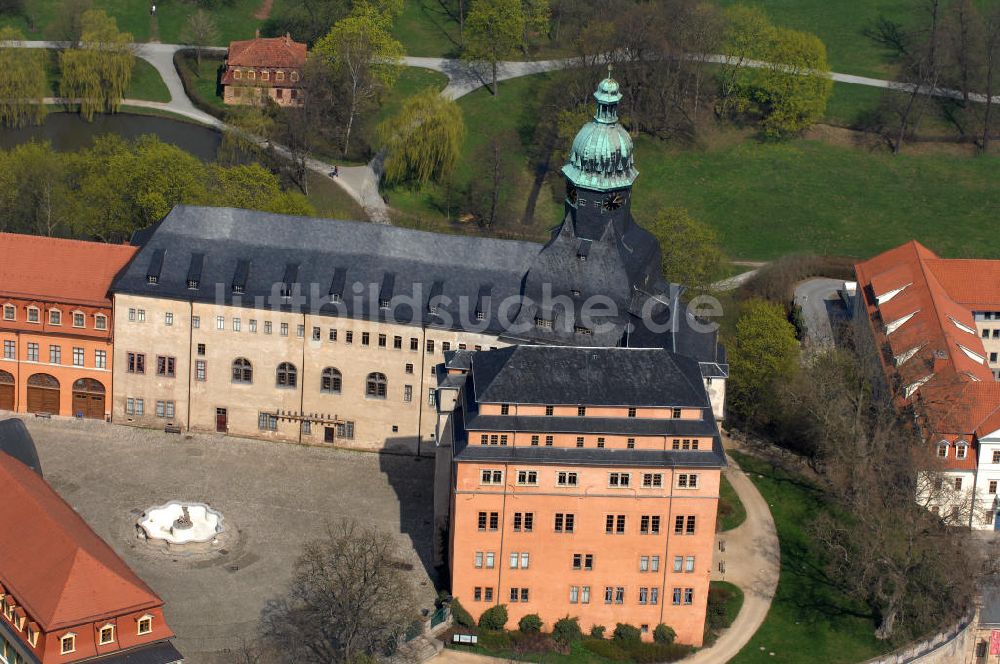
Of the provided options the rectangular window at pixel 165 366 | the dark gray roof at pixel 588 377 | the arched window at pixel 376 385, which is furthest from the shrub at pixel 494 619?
the rectangular window at pixel 165 366

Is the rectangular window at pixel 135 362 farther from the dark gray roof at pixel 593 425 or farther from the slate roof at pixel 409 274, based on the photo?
the dark gray roof at pixel 593 425

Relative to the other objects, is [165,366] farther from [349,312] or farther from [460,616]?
[460,616]

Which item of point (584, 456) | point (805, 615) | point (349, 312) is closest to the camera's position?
point (584, 456)

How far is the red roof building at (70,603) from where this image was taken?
127625 millimetres

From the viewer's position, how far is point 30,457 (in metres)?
149

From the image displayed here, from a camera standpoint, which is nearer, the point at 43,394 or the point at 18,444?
the point at 18,444

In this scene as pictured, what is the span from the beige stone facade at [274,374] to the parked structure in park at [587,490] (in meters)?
18.2

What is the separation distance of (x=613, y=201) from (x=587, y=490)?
25429 mm

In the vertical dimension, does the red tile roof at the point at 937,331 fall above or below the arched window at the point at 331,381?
above

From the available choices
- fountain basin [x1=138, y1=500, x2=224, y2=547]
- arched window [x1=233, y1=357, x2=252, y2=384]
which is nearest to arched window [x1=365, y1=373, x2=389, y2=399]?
arched window [x1=233, y1=357, x2=252, y2=384]

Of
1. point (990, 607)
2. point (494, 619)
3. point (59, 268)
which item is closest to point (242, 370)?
point (59, 268)

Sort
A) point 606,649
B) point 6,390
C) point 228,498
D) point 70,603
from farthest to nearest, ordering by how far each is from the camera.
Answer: point 6,390
point 228,498
point 606,649
point 70,603

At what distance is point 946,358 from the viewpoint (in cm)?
17150

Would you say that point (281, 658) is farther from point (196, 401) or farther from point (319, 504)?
point (196, 401)
